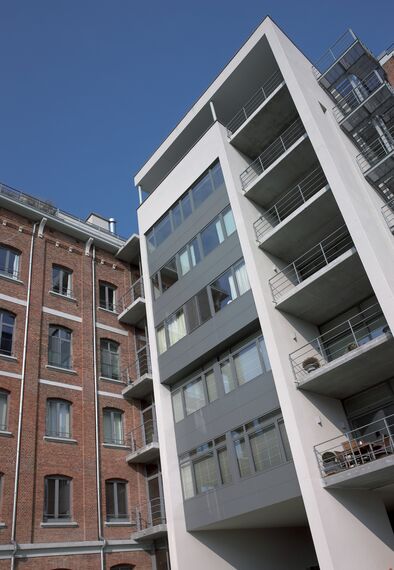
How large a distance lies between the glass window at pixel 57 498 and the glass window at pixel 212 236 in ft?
35.5

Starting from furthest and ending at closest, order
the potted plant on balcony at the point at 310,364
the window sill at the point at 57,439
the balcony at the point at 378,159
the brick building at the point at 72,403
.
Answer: the window sill at the point at 57,439
the brick building at the point at 72,403
the balcony at the point at 378,159
the potted plant on balcony at the point at 310,364

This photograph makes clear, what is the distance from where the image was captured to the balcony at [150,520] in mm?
19506

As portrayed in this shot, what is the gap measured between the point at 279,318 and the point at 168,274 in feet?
21.7

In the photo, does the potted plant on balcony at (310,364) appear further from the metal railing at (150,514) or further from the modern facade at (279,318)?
the metal railing at (150,514)

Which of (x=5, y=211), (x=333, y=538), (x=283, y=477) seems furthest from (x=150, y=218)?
(x=333, y=538)

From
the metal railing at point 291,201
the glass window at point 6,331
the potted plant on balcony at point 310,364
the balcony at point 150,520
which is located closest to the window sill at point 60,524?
the balcony at point 150,520

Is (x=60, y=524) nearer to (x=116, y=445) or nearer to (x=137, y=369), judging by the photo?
(x=116, y=445)

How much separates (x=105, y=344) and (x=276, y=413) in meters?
11.9

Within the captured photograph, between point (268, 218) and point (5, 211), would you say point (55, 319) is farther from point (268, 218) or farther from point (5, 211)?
point (268, 218)

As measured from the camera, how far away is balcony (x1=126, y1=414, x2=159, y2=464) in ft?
69.1

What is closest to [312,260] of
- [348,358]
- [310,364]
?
[310,364]

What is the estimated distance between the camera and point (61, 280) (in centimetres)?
2458

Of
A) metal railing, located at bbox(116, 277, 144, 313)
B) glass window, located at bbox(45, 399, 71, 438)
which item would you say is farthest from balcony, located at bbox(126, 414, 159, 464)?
metal railing, located at bbox(116, 277, 144, 313)

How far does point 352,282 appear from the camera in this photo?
15.8 m
